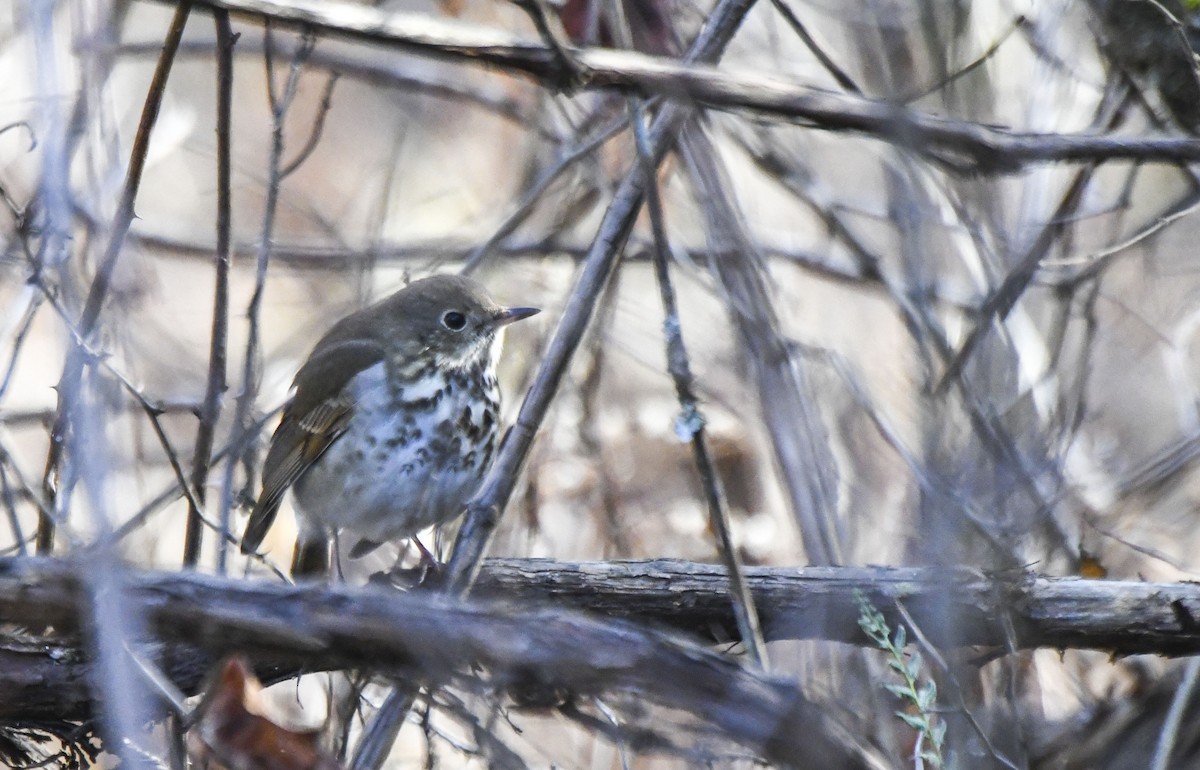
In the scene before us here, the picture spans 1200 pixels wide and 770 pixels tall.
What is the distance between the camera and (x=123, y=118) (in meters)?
5.49

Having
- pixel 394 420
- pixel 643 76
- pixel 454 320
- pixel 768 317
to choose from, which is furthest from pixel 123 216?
pixel 768 317

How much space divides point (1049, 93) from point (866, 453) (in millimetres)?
1264

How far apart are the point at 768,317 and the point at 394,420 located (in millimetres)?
1704

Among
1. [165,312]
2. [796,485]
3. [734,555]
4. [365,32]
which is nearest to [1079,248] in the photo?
[796,485]

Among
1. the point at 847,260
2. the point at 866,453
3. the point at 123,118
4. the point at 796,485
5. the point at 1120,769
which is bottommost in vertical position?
the point at 1120,769

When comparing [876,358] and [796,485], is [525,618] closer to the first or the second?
[796,485]

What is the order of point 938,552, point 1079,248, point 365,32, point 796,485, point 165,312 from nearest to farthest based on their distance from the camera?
point 938,552 < point 365,32 < point 796,485 < point 1079,248 < point 165,312

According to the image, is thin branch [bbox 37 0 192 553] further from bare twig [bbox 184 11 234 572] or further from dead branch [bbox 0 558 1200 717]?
dead branch [bbox 0 558 1200 717]

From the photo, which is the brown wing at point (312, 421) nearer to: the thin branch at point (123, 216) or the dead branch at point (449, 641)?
the thin branch at point (123, 216)

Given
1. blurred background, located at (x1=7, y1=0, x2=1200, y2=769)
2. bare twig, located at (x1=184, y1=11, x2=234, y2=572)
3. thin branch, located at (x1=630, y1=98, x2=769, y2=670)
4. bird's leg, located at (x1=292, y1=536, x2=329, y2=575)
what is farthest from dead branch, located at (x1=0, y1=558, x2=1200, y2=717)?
bird's leg, located at (x1=292, y1=536, x2=329, y2=575)

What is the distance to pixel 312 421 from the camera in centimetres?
398

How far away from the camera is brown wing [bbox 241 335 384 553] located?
3902 mm

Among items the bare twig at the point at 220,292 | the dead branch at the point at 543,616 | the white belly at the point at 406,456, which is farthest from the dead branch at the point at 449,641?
the white belly at the point at 406,456

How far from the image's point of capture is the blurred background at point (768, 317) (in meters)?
2.33
